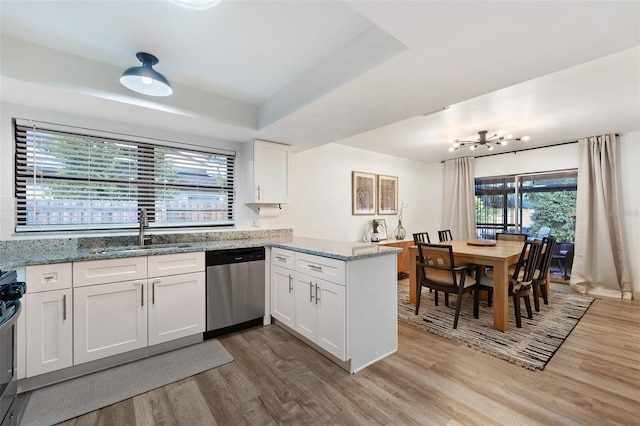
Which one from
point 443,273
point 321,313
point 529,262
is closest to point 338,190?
point 443,273

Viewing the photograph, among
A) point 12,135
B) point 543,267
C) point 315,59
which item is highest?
point 315,59

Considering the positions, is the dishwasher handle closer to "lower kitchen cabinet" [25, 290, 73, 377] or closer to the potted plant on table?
"lower kitchen cabinet" [25, 290, 73, 377]

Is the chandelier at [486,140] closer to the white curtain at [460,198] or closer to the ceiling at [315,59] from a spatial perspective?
the ceiling at [315,59]

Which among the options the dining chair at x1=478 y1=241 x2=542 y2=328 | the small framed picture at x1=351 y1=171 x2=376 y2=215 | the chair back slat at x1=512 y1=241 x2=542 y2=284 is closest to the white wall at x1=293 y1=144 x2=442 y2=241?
the small framed picture at x1=351 y1=171 x2=376 y2=215

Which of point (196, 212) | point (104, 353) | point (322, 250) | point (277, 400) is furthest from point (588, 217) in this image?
point (104, 353)

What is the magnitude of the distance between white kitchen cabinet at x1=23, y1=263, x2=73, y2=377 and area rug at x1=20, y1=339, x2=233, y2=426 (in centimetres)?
18

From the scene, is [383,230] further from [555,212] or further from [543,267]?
[555,212]

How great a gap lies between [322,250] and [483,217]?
15.4ft

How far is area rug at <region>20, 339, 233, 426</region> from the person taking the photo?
168 cm

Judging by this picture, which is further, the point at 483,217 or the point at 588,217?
the point at 483,217

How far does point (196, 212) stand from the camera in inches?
125

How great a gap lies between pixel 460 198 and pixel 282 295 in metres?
4.56

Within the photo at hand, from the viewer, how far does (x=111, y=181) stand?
8.68 feet

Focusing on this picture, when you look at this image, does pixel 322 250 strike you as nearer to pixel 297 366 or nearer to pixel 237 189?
pixel 297 366
